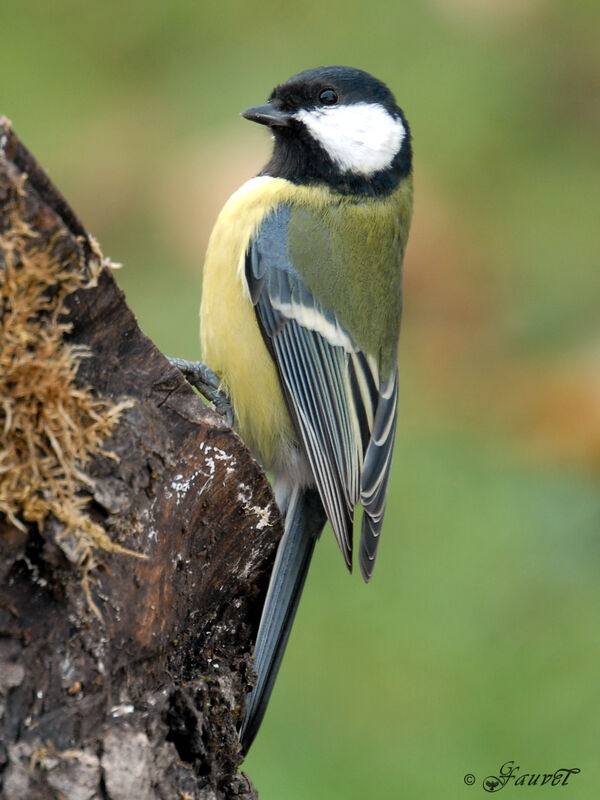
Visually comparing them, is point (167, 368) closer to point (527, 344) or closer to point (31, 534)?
point (31, 534)

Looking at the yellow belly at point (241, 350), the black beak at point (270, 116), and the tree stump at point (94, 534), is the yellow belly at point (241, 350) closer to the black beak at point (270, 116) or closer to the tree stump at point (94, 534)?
the black beak at point (270, 116)

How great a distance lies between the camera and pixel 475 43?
6.09 m

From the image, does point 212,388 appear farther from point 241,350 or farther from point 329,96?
point 329,96

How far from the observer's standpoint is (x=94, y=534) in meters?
1.56

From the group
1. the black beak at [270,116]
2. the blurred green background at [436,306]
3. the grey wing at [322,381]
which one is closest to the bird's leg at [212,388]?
the grey wing at [322,381]

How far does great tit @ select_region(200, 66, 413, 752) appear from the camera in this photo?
254 cm

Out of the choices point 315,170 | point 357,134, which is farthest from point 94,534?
point 357,134

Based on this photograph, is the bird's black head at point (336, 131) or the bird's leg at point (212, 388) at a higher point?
the bird's black head at point (336, 131)

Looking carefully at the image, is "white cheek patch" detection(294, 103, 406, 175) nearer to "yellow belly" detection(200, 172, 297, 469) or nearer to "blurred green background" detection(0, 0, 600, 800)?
"yellow belly" detection(200, 172, 297, 469)

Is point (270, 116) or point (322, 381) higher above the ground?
point (270, 116)

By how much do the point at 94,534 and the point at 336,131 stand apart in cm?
161

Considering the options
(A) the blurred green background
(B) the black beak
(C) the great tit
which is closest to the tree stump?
(C) the great tit

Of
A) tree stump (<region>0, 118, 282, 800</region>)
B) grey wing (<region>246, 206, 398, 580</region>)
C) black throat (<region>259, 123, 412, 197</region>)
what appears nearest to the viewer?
tree stump (<region>0, 118, 282, 800</region>)

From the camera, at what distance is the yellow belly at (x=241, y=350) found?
8.36 ft
